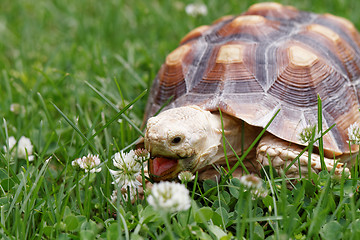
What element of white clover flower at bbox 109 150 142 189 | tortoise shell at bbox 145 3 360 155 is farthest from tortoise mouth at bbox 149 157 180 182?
tortoise shell at bbox 145 3 360 155

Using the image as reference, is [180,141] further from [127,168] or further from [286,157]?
[286,157]

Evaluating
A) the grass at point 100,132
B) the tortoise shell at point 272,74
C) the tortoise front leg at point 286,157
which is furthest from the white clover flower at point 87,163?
the tortoise front leg at point 286,157

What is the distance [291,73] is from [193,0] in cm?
249

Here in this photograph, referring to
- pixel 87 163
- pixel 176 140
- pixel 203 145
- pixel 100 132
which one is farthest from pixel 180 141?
pixel 100 132

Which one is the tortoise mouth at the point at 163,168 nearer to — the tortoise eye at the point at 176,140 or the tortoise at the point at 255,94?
the tortoise at the point at 255,94

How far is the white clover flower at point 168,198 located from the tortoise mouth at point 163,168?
1.79 feet

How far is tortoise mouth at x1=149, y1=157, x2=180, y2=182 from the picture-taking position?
1.98 m

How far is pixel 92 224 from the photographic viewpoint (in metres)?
1.72

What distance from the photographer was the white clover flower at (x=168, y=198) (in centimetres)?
138

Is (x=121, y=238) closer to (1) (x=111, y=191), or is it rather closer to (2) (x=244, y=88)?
(1) (x=111, y=191)

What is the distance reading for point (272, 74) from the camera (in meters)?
2.34

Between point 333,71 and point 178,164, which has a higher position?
point 333,71

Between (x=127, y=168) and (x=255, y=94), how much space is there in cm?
80

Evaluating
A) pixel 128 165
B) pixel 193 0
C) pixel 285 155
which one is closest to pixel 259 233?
pixel 285 155
